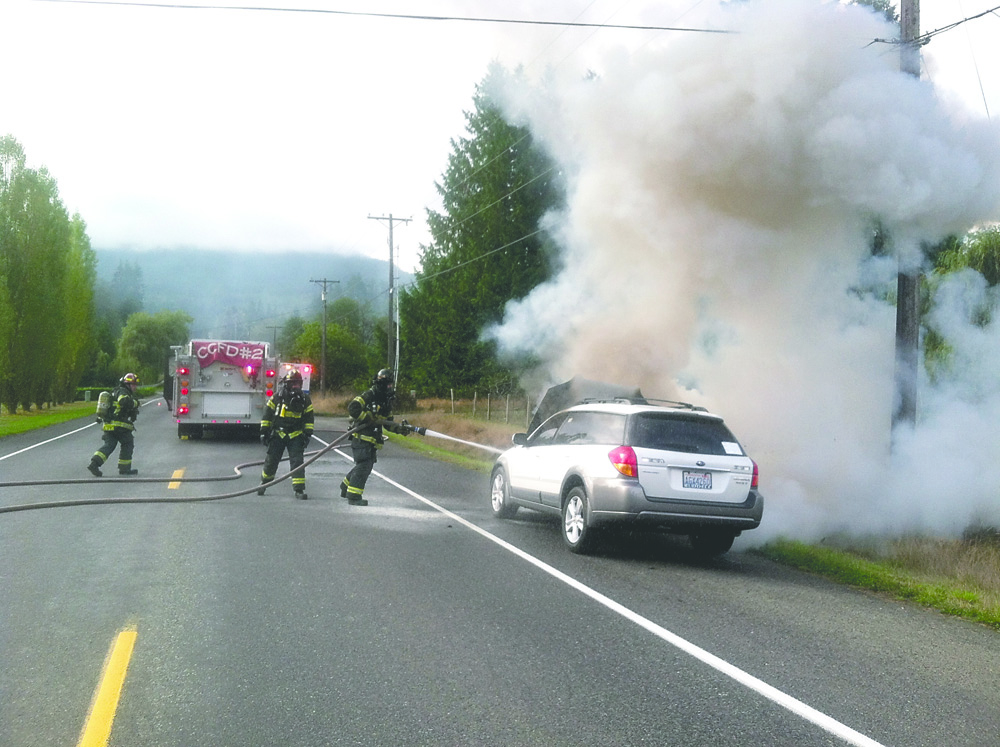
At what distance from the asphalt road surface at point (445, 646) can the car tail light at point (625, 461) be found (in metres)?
0.88

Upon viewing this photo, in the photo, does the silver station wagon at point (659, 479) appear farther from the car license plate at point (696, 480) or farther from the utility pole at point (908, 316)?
the utility pole at point (908, 316)

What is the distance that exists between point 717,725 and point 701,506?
4299 millimetres

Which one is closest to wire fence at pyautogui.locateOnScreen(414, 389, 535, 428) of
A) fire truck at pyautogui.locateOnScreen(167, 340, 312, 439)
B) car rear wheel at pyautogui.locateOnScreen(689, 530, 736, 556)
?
fire truck at pyautogui.locateOnScreen(167, 340, 312, 439)

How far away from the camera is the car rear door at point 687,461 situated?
8.33 m

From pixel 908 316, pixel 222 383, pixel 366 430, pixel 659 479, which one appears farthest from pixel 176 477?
pixel 908 316

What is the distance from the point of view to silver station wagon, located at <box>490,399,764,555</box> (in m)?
8.28

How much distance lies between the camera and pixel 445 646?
530 cm

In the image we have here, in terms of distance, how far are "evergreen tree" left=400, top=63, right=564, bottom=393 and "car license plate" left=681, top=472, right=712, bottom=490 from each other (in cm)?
2670

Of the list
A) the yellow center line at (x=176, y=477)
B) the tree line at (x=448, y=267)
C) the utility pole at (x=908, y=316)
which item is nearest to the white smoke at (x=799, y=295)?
the utility pole at (x=908, y=316)

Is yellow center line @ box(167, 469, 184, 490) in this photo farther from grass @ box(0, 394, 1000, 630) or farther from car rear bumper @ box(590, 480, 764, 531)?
grass @ box(0, 394, 1000, 630)

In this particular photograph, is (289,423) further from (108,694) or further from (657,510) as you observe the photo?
(108,694)

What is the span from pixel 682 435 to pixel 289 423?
6252 mm

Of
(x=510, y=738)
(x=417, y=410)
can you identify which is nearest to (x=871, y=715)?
(x=510, y=738)

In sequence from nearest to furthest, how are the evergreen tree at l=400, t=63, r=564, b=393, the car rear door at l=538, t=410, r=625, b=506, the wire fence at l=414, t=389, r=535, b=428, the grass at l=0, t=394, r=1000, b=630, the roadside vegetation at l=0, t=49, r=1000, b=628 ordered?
the grass at l=0, t=394, r=1000, b=630 < the car rear door at l=538, t=410, r=625, b=506 < the wire fence at l=414, t=389, r=535, b=428 < the roadside vegetation at l=0, t=49, r=1000, b=628 < the evergreen tree at l=400, t=63, r=564, b=393
